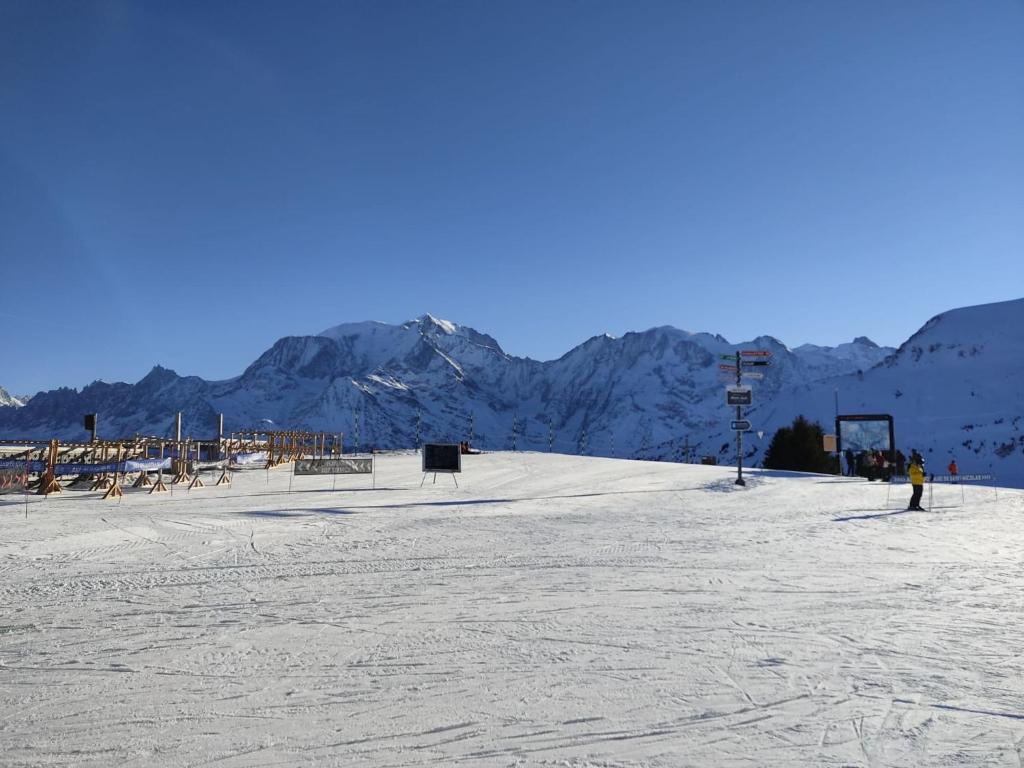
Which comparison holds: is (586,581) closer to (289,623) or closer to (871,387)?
(289,623)

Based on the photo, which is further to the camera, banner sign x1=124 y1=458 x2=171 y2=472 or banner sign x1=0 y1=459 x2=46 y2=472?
banner sign x1=124 y1=458 x2=171 y2=472

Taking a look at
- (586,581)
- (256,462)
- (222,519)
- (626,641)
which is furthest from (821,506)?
(256,462)

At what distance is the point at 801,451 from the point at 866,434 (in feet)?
48.6

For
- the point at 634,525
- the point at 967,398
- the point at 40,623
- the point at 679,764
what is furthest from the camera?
the point at 967,398

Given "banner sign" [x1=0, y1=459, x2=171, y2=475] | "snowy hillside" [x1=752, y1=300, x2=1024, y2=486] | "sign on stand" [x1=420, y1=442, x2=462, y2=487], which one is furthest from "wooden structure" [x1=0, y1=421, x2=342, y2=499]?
"snowy hillside" [x1=752, y1=300, x2=1024, y2=486]

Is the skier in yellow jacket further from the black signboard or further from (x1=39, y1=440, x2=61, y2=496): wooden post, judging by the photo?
(x1=39, y1=440, x2=61, y2=496): wooden post

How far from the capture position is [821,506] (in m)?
19.9

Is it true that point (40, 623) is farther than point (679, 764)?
Yes

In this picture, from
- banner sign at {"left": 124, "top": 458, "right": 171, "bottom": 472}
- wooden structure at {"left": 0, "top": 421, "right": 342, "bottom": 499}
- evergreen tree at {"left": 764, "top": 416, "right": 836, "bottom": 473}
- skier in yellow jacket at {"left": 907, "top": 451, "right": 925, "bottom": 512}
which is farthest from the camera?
evergreen tree at {"left": 764, "top": 416, "right": 836, "bottom": 473}

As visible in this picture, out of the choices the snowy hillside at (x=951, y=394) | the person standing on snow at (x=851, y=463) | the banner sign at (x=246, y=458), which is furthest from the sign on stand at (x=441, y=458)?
the snowy hillside at (x=951, y=394)

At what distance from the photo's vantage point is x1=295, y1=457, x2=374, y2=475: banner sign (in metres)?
27.5

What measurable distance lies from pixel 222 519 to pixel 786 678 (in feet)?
45.5

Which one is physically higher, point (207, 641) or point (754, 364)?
point (754, 364)

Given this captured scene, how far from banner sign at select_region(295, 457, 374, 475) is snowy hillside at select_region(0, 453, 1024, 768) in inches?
537
